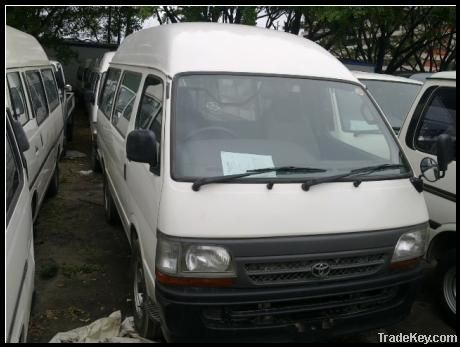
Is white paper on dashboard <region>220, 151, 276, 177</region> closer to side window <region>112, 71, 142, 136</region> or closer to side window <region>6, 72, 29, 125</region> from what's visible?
side window <region>112, 71, 142, 136</region>

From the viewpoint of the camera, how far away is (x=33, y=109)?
531cm

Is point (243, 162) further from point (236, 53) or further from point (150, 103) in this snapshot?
point (150, 103)

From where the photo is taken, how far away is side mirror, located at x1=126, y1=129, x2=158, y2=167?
2781 millimetres

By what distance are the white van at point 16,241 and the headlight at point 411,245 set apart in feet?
7.17

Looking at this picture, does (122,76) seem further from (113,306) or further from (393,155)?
(393,155)

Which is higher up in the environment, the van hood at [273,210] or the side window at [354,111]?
the side window at [354,111]

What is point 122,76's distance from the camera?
5.00 m

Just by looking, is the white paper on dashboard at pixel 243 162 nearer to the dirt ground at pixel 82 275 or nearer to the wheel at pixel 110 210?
the dirt ground at pixel 82 275

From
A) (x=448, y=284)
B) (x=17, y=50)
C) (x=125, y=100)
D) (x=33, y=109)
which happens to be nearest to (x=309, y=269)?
(x=448, y=284)

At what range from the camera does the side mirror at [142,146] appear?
2781 mm

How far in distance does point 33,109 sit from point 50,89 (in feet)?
7.63

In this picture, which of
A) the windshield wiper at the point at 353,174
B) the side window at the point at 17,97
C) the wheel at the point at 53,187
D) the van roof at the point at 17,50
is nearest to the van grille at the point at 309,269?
the windshield wiper at the point at 353,174

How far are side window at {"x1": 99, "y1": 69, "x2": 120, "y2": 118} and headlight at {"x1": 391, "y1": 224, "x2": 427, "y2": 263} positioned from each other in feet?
12.2

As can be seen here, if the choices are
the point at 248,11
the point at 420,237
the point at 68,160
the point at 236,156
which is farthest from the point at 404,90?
the point at 248,11
